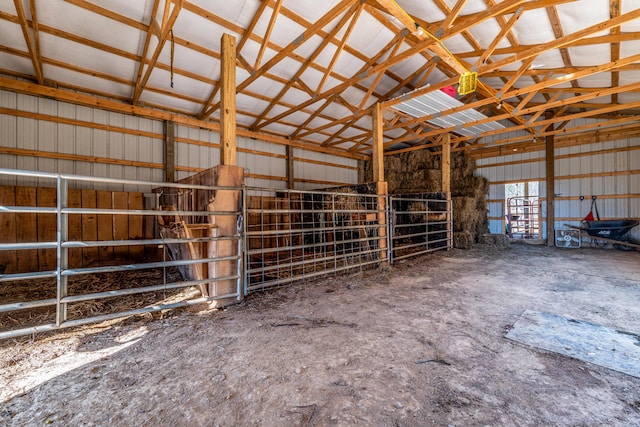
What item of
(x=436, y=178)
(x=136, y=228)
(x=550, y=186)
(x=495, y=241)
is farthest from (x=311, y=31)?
(x=550, y=186)

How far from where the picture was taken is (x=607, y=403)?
1.31 meters

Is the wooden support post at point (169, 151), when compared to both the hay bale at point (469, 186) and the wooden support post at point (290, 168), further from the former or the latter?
the hay bale at point (469, 186)

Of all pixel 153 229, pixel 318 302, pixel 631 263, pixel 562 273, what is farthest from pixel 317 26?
pixel 631 263

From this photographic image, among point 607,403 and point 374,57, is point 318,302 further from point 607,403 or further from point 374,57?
point 374,57

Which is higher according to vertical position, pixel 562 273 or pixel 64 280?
pixel 64 280

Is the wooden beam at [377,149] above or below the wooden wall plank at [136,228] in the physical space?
above

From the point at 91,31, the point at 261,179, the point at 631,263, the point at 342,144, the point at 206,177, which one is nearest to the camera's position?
the point at 206,177

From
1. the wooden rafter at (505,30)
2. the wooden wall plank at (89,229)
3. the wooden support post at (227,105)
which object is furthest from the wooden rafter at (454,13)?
the wooden wall plank at (89,229)

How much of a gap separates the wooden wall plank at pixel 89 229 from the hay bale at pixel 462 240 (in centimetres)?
818

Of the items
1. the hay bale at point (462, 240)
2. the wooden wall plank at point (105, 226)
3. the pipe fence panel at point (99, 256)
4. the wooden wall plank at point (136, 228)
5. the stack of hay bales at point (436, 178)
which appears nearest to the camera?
the pipe fence panel at point (99, 256)

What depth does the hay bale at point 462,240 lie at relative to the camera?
6.94 m

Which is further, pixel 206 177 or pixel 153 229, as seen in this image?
pixel 153 229

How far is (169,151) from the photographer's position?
5930mm

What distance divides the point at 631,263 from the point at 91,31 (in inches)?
403
